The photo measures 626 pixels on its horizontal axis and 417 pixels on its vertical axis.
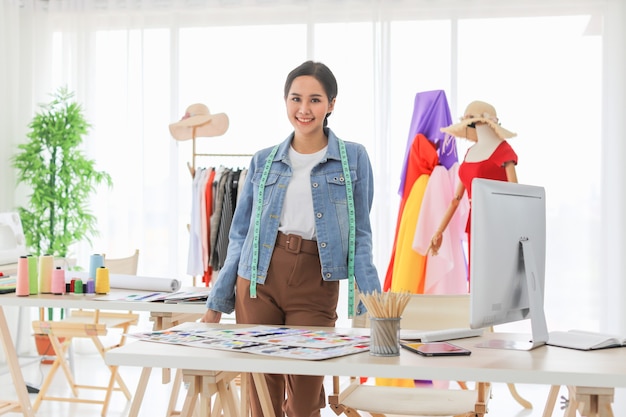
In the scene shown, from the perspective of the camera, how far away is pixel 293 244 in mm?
2719

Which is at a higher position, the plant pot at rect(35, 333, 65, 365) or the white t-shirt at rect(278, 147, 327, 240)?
the white t-shirt at rect(278, 147, 327, 240)

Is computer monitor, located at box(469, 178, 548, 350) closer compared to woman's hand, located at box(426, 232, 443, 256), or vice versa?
computer monitor, located at box(469, 178, 548, 350)

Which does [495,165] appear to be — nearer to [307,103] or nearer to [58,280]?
[307,103]

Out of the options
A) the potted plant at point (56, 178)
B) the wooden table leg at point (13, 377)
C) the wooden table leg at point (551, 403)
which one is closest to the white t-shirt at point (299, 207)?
the wooden table leg at point (551, 403)

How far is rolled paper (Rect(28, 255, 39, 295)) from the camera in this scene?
3.65 m

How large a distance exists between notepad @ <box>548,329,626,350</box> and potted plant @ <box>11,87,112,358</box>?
4.51m

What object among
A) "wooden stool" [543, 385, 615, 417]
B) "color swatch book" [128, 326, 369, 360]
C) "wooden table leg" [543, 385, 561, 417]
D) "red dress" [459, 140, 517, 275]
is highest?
"red dress" [459, 140, 517, 275]

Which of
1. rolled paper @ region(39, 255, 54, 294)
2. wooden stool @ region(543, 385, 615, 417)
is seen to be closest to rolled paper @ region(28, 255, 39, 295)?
rolled paper @ region(39, 255, 54, 294)

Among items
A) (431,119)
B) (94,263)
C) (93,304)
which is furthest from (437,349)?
(431,119)

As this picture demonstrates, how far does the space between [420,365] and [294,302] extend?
79 cm

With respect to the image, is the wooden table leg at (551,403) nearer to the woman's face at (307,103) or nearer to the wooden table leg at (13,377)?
the woman's face at (307,103)

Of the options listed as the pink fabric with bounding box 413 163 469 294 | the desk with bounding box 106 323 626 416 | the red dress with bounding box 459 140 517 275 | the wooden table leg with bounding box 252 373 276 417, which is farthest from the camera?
the pink fabric with bounding box 413 163 469 294

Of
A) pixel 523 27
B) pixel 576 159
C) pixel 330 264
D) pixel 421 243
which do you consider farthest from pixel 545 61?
pixel 330 264

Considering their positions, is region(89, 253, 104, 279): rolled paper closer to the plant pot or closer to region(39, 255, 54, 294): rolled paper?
region(39, 255, 54, 294): rolled paper
